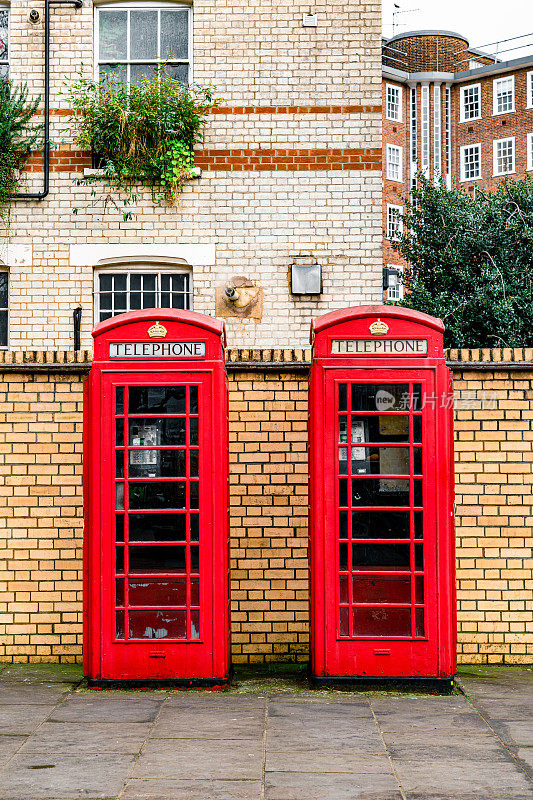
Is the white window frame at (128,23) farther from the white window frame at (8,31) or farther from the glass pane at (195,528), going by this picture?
the glass pane at (195,528)

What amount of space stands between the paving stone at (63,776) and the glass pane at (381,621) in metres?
1.95

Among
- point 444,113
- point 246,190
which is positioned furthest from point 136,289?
point 444,113

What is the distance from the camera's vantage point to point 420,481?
6141 millimetres

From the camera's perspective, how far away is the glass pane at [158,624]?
6.15 m

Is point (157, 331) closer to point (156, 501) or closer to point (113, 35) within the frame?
point (156, 501)

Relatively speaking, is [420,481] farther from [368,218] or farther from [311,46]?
[311,46]

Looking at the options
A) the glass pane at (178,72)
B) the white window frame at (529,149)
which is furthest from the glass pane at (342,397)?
the white window frame at (529,149)

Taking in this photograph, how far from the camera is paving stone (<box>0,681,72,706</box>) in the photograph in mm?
6023

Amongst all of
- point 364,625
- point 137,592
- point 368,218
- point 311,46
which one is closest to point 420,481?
point 364,625

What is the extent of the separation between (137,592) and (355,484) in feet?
5.72

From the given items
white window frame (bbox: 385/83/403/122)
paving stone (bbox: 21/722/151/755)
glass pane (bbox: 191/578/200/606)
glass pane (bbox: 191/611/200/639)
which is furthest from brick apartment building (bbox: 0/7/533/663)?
white window frame (bbox: 385/83/403/122)

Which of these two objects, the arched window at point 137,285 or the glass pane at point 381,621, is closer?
the glass pane at point 381,621

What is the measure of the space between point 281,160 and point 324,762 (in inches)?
304

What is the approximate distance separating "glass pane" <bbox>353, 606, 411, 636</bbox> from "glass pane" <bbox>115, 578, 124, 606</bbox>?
1664 mm
